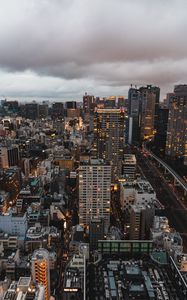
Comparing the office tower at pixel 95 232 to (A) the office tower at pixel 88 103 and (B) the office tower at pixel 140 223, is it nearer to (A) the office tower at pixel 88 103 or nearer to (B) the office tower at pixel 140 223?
(B) the office tower at pixel 140 223

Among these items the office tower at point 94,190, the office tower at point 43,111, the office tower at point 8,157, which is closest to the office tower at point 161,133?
the office tower at point 8,157

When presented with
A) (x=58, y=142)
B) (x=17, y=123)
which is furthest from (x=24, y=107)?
(x=58, y=142)

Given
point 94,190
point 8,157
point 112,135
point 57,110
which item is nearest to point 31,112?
point 57,110

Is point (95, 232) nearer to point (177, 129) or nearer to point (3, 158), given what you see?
point (3, 158)

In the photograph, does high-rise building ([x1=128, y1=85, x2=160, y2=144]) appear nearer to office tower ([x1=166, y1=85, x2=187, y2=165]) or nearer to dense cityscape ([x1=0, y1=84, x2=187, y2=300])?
dense cityscape ([x1=0, y1=84, x2=187, y2=300])

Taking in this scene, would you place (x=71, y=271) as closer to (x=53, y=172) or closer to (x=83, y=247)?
(x=83, y=247)

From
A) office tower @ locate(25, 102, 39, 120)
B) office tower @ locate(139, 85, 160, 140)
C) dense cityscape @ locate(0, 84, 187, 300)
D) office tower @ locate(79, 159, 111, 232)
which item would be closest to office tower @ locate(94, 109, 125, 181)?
dense cityscape @ locate(0, 84, 187, 300)
